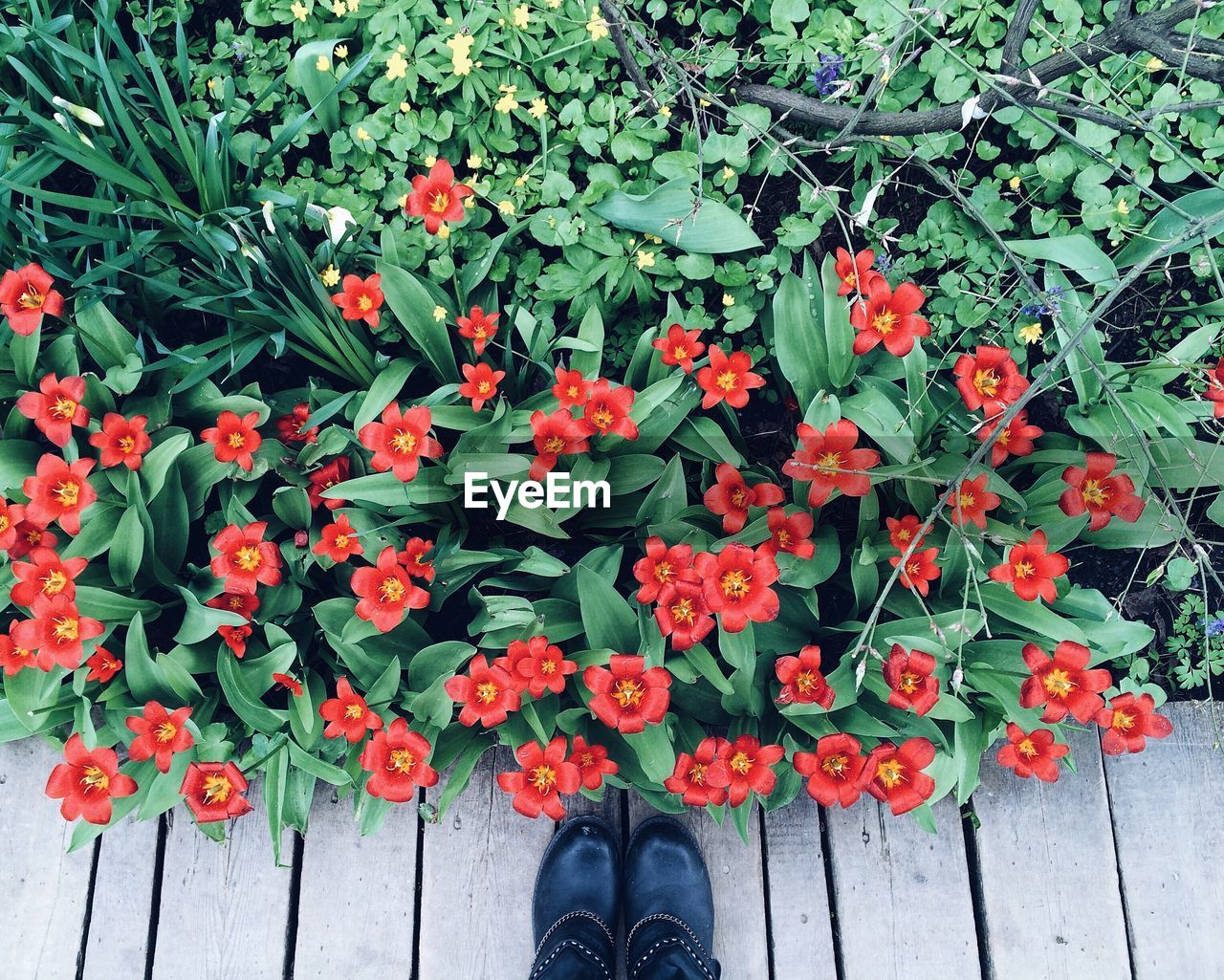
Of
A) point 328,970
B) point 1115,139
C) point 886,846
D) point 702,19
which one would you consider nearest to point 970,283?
point 1115,139

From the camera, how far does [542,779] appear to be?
143cm

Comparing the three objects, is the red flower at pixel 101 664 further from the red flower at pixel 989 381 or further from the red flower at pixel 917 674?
the red flower at pixel 989 381

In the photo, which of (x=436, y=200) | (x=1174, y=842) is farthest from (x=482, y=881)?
(x=1174, y=842)

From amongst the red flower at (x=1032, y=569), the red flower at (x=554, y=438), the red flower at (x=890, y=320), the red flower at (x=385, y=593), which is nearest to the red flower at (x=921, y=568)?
the red flower at (x=1032, y=569)

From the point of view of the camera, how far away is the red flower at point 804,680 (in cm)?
139

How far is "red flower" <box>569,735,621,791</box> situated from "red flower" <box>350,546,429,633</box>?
355 millimetres

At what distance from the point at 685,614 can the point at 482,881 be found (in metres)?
0.91

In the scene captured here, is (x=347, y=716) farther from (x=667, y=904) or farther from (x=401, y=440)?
(x=667, y=904)

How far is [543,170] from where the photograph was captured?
1747 mm

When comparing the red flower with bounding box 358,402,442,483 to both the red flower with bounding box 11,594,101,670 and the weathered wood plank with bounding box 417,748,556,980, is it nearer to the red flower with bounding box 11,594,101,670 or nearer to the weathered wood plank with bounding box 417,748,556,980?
the red flower with bounding box 11,594,101,670

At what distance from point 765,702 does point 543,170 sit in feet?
3.62

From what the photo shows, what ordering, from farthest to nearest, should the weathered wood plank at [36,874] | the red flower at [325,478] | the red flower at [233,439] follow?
the weathered wood plank at [36,874] < the red flower at [325,478] < the red flower at [233,439]

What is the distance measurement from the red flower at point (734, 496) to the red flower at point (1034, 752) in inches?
22.0

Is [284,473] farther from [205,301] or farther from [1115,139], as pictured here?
[1115,139]
